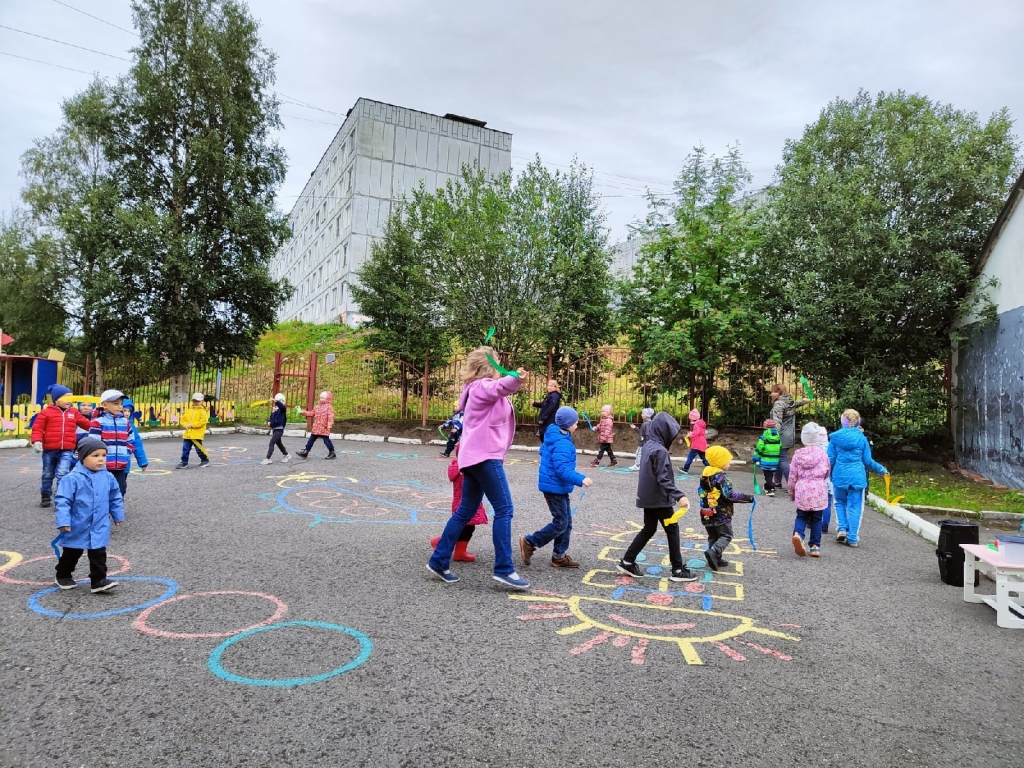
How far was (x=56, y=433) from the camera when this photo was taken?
25.4ft

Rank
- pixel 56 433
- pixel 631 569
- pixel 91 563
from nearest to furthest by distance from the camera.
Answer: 1. pixel 91 563
2. pixel 631 569
3. pixel 56 433

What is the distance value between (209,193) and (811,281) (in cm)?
1828

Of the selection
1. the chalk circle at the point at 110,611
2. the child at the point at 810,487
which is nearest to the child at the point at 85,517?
the chalk circle at the point at 110,611

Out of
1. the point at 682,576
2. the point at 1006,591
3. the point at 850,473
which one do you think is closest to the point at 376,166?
the point at 850,473

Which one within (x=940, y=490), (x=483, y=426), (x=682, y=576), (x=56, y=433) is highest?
(x=483, y=426)

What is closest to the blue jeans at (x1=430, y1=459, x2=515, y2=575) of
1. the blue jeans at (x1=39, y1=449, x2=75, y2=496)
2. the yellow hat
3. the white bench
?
the yellow hat

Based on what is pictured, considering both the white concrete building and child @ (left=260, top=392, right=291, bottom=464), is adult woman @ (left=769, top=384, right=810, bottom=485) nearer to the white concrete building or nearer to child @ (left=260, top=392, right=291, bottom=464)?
child @ (left=260, top=392, right=291, bottom=464)

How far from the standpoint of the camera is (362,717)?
305 cm

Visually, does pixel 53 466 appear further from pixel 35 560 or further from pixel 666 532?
pixel 666 532

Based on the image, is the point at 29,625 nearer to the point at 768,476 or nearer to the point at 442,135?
the point at 768,476

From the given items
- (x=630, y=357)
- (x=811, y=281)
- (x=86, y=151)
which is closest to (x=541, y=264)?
(x=630, y=357)

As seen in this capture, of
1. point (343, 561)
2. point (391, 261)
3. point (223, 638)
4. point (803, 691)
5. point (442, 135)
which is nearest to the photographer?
point (803, 691)

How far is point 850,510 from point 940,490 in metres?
6.31

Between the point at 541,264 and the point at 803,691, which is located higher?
the point at 541,264
